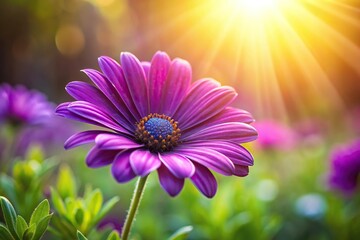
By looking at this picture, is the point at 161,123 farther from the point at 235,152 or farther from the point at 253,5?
the point at 253,5

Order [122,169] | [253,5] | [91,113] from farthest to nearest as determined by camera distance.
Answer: [253,5] < [91,113] < [122,169]

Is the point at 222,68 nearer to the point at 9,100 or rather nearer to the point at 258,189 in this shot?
the point at 258,189

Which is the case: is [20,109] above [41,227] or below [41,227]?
above

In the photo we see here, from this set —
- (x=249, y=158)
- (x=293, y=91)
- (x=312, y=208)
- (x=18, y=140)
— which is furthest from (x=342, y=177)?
(x=293, y=91)

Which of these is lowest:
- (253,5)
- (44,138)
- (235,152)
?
(235,152)

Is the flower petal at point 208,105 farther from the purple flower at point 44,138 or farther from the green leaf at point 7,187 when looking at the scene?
the purple flower at point 44,138

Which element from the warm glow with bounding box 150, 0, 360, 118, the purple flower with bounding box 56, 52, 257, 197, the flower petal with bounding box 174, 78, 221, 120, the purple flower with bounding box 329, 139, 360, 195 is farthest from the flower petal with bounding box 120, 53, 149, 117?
the warm glow with bounding box 150, 0, 360, 118

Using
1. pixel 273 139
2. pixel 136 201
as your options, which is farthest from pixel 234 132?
pixel 273 139
